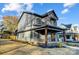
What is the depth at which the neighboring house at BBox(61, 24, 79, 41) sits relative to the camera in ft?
7.27

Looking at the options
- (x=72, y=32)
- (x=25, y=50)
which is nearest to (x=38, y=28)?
(x=25, y=50)

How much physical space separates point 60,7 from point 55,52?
0.59 metres

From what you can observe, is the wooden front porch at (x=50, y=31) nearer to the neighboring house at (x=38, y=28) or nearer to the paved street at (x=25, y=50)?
the neighboring house at (x=38, y=28)

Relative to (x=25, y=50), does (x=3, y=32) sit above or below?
above

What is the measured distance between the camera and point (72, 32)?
2.25 meters

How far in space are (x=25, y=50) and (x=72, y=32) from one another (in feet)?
2.17

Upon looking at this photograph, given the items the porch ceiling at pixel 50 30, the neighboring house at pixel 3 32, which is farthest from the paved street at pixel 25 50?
the porch ceiling at pixel 50 30

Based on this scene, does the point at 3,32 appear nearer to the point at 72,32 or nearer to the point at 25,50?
the point at 25,50

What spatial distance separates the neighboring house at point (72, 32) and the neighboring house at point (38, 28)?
76 mm

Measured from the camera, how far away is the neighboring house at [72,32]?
2.22m

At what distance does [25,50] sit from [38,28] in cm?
33

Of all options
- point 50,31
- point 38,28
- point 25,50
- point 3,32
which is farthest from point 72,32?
point 3,32

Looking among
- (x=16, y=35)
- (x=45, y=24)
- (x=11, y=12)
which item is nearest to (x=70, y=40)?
(x=45, y=24)
